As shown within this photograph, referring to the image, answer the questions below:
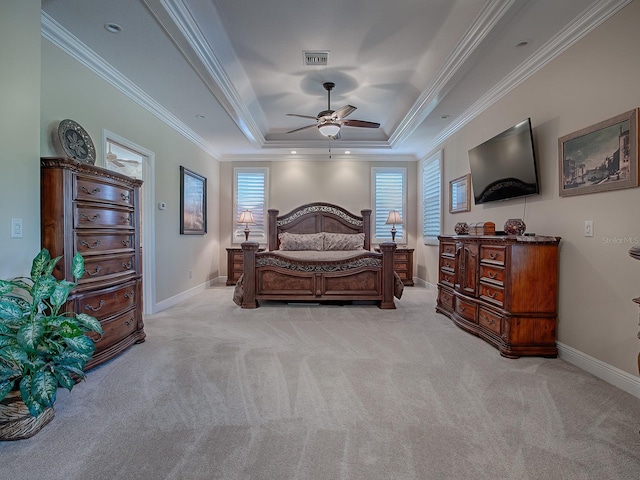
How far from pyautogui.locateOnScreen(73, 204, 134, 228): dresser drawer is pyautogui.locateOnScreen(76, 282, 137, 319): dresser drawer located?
544 mm

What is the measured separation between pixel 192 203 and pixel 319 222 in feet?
8.10

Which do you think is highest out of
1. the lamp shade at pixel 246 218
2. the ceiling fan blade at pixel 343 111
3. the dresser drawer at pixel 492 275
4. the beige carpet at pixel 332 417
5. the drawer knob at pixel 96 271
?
the ceiling fan blade at pixel 343 111

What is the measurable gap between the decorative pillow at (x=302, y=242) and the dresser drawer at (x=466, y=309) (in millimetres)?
2880

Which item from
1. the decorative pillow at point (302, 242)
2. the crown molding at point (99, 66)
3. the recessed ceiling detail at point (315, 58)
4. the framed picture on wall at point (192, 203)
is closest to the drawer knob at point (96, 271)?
the crown molding at point (99, 66)

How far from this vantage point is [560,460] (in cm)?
150

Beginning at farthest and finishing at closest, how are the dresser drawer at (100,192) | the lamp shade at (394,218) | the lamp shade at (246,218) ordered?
the lamp shade at (246,218) < the lamp shade at (394,218) < the dresser drawer at (100,192)

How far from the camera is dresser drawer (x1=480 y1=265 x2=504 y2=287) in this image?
9.57 ft

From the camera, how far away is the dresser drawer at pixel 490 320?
114 inches

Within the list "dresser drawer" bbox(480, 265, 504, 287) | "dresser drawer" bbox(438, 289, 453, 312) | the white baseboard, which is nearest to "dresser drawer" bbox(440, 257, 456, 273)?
"dresser drawer" bbox(438, 289, 453, 312)

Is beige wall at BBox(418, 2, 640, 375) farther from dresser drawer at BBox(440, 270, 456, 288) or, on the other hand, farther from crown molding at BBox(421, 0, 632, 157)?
dresser drawer at BBox(440, 270, 456, 288)

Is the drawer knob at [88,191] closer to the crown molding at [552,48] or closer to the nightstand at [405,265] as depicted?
the crown molding at [552,48]

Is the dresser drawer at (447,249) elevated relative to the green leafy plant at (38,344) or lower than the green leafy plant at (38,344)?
elevated

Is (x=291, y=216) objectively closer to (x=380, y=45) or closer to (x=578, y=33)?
(x=380, y=45)

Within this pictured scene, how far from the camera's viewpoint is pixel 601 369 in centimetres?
232
